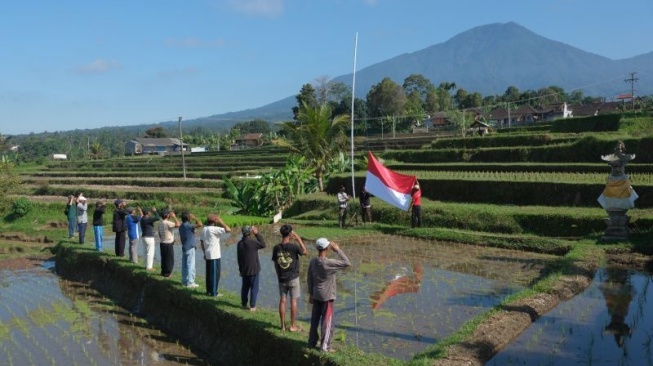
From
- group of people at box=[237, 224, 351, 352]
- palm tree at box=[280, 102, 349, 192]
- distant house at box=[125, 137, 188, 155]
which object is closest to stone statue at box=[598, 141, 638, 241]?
group of people at box=[237, 224, 351, 352]

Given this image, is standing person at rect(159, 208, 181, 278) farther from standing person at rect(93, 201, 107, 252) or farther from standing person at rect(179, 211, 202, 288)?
standing person at rect(93, 201, 107, 252)

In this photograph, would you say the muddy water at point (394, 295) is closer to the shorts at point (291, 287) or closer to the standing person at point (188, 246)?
the standing person at point (188, 246)

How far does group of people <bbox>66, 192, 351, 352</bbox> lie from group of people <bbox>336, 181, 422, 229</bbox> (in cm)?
622

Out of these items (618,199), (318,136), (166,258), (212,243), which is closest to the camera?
(212,243)

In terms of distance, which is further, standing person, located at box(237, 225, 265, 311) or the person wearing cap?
standing person, located at box(237, 225, 265, 311)

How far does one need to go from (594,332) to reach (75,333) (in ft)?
24.8

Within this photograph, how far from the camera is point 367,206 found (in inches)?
686

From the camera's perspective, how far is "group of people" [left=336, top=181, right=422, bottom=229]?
50.9 ft

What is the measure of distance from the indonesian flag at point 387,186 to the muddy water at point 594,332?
20.5ft

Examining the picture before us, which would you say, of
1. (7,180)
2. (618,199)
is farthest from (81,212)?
(7,180)

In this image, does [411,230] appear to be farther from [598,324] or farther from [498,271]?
[598,324]

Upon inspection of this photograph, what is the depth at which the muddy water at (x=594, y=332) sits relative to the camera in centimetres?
605

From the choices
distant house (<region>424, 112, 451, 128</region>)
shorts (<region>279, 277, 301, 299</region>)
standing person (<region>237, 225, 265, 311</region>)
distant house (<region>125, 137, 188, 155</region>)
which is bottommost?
shorts (<region>279, 277, 301, 299</region>)

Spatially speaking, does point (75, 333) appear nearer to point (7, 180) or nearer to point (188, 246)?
point (188, 246)
